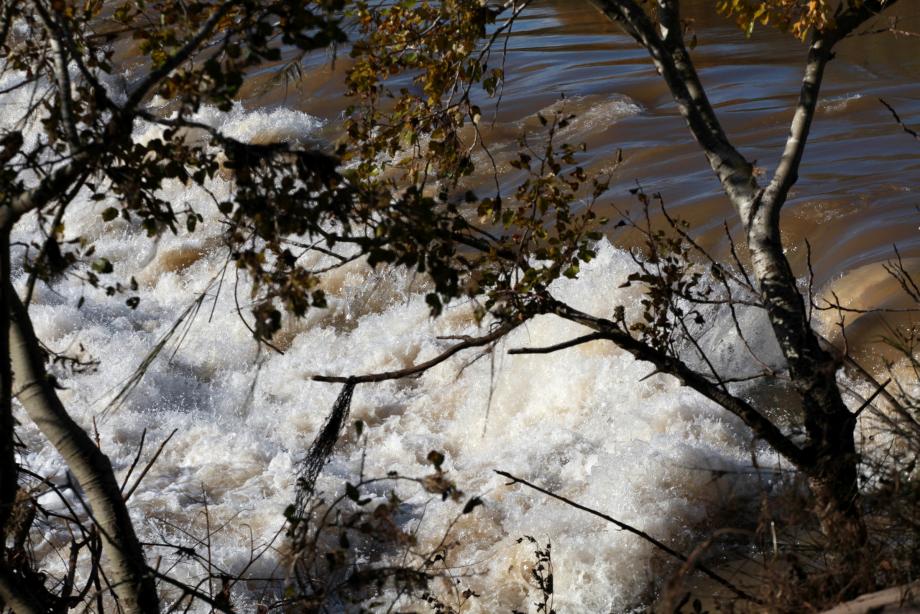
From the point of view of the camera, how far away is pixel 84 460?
113 inches

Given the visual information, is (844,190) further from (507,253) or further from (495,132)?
(507,253)

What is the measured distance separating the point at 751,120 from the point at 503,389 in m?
5.13

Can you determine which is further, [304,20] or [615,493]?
[615,493]

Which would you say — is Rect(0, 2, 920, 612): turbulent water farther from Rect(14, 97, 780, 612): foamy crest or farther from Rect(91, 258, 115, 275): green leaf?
Rect(91, 258, 115, 275): green leaf

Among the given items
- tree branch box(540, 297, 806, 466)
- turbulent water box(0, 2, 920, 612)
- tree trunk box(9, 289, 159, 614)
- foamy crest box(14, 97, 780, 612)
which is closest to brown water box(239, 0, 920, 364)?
turbulent water box(0, 2, 920, 612)

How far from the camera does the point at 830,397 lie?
3363 millimetres

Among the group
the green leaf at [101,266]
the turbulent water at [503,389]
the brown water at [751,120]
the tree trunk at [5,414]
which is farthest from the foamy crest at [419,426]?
the green leaf at [101,266]

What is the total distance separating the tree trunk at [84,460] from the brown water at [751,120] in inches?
126

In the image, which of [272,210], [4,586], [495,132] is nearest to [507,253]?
[272,210]

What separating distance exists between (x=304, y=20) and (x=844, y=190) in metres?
7.89

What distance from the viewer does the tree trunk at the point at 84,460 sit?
111 inches

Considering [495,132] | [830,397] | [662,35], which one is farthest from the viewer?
[495,132]

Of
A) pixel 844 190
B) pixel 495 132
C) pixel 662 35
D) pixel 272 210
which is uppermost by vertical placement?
pixel 495 132

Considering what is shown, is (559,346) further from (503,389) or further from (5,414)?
(503,389)
